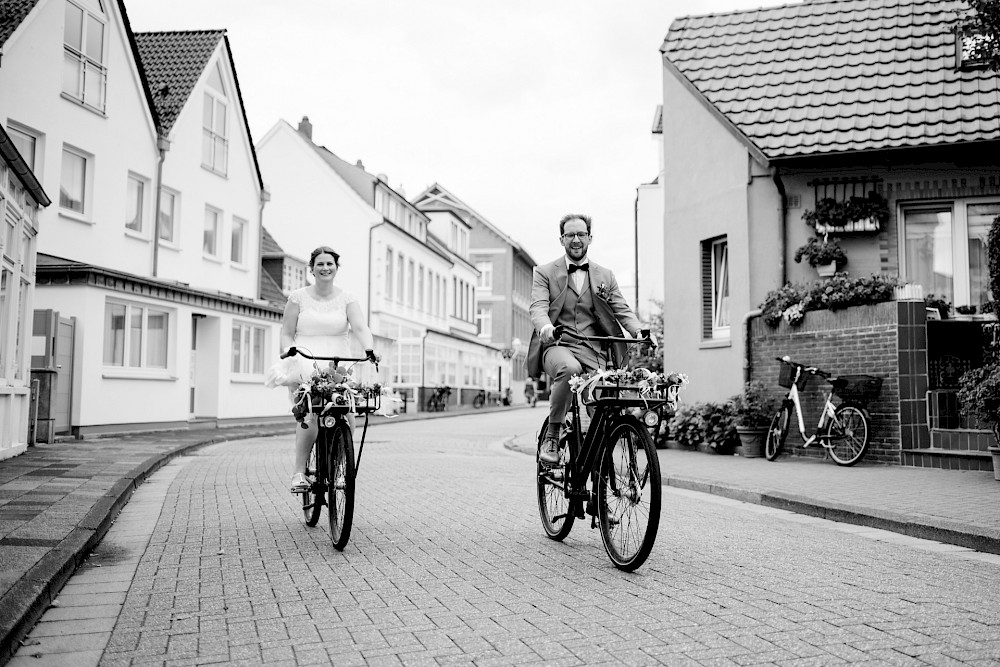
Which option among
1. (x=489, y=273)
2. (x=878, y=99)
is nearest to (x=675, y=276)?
(x=878, y=99)

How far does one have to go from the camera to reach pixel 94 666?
13.2 feet

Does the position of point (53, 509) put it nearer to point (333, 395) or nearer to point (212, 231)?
point (333, 395)

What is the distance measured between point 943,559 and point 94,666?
4.95 meters

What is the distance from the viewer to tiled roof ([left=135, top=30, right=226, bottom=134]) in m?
24.9

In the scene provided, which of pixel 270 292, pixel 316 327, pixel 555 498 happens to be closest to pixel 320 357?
pixel 316 327

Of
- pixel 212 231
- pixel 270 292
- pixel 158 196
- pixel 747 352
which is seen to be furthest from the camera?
pixel 270 292

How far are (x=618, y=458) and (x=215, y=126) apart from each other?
76.6 ft

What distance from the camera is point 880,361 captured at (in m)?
13.0

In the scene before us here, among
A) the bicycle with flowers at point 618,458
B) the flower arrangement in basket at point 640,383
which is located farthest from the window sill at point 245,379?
the flower arrangement in basket at point 640,383

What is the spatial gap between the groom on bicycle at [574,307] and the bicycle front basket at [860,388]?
6909mm

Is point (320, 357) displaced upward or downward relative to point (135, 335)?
downward

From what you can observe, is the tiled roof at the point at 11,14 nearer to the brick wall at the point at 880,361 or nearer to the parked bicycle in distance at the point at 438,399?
the brick wall at the point at 880,361

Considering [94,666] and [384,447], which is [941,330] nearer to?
[384,447]

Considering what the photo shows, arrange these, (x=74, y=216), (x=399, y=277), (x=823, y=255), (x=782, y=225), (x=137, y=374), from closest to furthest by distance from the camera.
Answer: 1. (x=823, y=255)
2. (x=782, y=225)
3. (x=74, y=216)
4. (x=137, y=374)
5. (x=399, y=277)
